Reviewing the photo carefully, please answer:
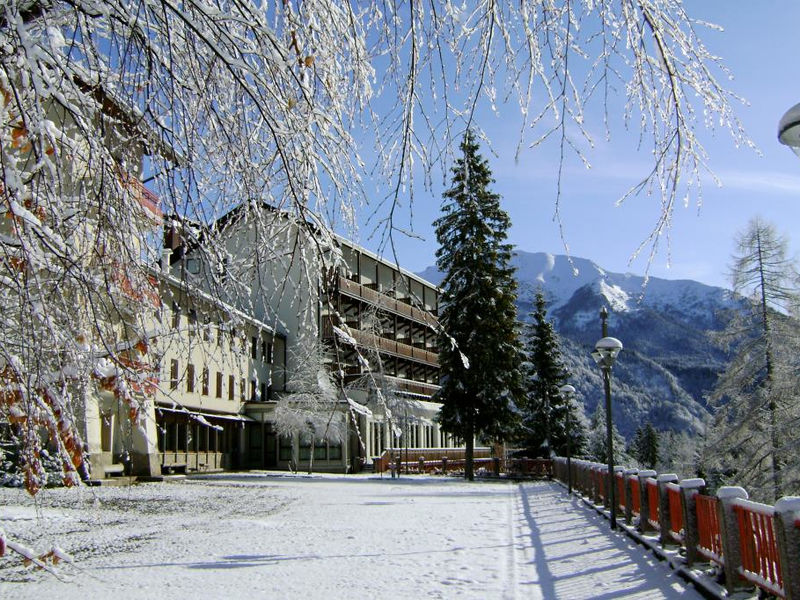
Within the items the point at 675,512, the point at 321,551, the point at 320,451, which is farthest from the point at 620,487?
the point at 320,451

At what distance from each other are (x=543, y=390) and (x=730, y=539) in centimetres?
4488

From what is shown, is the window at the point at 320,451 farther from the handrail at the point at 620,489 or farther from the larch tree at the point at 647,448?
the larch tree at the point at 647,448

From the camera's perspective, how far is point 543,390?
5172cm

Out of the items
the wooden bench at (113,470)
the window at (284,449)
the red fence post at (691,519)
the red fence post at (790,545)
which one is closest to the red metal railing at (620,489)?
the red fence post at (691,519)

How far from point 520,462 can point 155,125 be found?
39.0m

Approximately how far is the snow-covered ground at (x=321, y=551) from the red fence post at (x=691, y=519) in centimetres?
46

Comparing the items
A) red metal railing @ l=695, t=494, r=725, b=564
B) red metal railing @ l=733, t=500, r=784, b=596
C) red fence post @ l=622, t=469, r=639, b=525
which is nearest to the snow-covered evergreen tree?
red fence post @ l=622, t=469, r=639, b=525

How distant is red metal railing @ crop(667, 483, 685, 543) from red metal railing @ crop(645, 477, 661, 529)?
105cm

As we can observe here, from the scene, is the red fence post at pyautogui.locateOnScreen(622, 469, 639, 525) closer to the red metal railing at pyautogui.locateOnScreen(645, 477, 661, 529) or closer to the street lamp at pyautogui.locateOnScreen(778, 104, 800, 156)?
the red metal railing at pyautogui.locateOnScreen(645, 477, 661, 529)

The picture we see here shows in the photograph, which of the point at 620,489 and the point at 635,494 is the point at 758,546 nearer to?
the point at 635,494

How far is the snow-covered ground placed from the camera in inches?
327

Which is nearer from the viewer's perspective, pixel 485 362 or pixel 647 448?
pixel 485 362

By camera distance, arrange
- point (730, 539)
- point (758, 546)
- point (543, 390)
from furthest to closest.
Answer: point (543, 390) < point (730, 539) < point (758, 546)

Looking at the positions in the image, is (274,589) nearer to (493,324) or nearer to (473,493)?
(473,493)
